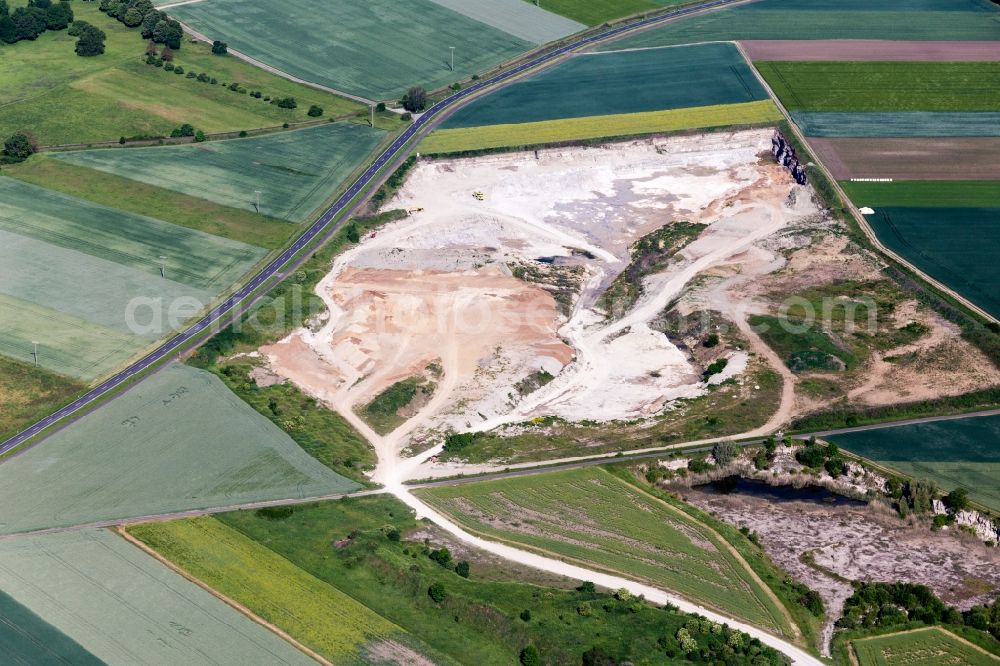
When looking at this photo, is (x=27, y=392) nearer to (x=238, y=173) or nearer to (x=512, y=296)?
(x=238, y=173)

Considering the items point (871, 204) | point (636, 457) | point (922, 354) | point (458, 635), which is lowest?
point (458, 635)

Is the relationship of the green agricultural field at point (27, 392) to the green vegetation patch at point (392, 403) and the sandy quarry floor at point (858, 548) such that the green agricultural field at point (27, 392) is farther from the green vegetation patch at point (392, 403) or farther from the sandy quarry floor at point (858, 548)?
the sandy quarry floor at point (858, 548)

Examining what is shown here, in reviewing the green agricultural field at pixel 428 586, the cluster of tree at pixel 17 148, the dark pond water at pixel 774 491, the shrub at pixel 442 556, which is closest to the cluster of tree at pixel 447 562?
the shrub at pixel 442 556

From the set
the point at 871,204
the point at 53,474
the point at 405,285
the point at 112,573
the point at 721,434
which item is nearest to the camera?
the point at 112,573

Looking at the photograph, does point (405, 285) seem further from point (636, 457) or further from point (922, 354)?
point (922, 354)

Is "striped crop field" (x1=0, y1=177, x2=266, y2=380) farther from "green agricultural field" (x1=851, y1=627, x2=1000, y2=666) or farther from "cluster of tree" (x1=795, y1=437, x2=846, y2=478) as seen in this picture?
"green agricultural field" (x1=851, y1=627, x2=1000, y2=666)

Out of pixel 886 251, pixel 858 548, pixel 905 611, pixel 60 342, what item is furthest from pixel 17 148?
pixel 905 611

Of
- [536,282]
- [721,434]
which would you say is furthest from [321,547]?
[536,282]
